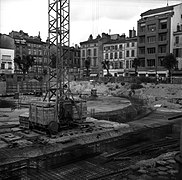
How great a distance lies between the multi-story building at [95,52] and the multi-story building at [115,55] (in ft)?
11.7

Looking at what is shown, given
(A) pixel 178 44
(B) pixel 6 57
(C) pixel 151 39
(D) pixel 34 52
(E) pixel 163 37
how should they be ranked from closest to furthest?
1. (A) pixel 178 44
2. (E) pixel 163 37
3. (C) pixel 151 39
4. (B) pixel 6 57
5. (D) pixel 34 52

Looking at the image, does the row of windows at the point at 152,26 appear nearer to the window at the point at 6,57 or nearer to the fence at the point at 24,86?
the fence at the point at 24,86

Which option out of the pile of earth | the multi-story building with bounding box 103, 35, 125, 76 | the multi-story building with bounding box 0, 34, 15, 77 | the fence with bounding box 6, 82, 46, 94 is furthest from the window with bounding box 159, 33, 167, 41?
the multi-story building with bounding box 0, 34, 15, 77

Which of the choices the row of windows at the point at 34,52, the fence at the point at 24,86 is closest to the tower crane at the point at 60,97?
the fence at the point at 24,86

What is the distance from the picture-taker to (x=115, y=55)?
267ft

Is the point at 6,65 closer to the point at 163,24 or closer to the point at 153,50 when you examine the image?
the point at 153,50

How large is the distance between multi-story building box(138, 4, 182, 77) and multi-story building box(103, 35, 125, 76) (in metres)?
8.36

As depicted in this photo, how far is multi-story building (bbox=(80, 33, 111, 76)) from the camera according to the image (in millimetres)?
87750

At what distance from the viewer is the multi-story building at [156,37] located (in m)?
64.4

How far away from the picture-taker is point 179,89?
43.8 meters

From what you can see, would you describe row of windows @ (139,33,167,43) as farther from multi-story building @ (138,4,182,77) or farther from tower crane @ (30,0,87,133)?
tower crane @ (30,0,87,133)

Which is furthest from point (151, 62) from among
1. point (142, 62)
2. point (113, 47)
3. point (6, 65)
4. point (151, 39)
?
point (6, 65)

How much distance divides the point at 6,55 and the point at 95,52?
93.9ft

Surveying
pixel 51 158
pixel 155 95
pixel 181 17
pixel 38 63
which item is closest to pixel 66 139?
pixel 51 158
